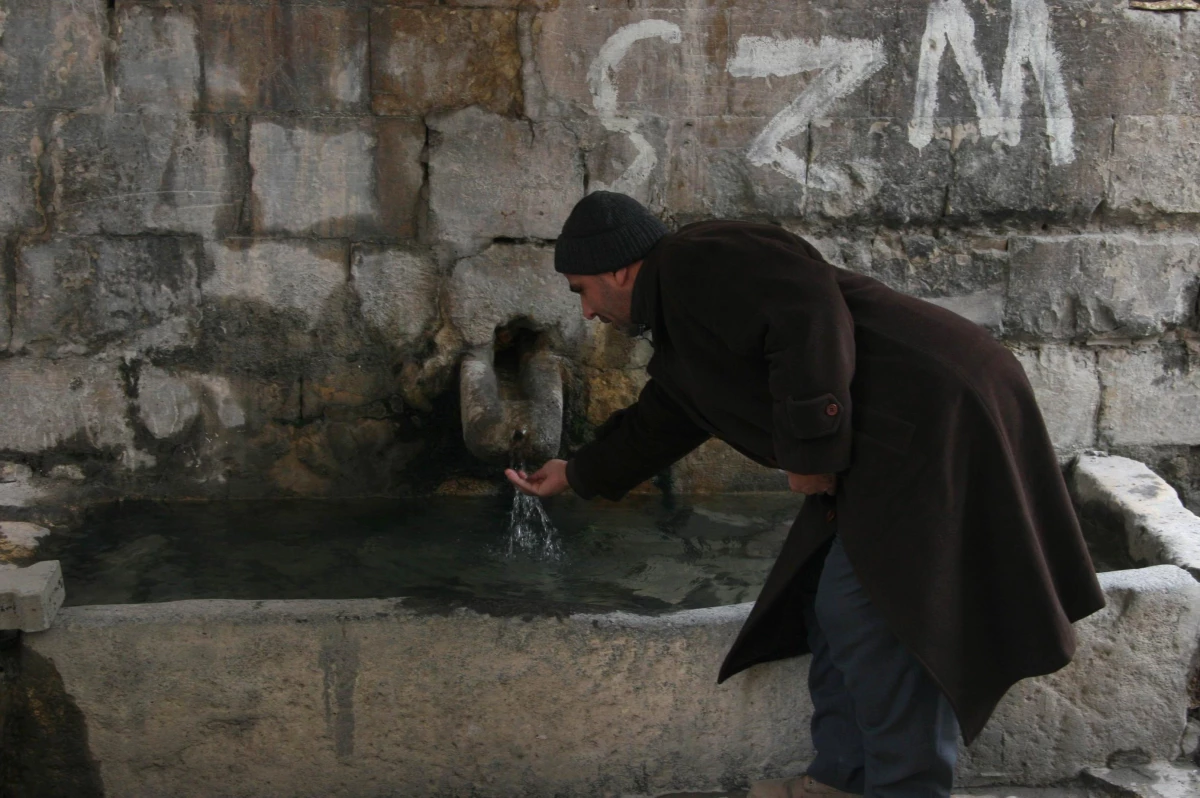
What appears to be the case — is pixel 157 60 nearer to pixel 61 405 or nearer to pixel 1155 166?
pixel 61 405

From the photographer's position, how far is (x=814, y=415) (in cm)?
213

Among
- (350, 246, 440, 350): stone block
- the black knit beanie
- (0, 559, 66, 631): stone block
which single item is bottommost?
(0, 559, 66, 631): stone block

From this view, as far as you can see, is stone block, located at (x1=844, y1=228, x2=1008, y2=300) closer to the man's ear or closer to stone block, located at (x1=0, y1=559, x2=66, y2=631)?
the man's ear

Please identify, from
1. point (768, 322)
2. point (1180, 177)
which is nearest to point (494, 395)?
point (768, 322)

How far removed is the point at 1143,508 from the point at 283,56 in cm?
301

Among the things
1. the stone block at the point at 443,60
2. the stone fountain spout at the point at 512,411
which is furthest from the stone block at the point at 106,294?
the stone fountain spout at the point at 512,411

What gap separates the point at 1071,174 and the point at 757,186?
3.68ft

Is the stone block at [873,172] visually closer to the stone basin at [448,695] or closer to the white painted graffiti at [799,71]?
the white painted graffiti at [799,71]

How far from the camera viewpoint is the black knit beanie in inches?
96.2

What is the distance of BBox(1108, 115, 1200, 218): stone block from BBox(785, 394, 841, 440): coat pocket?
253cm

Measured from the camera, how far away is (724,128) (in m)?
3.98

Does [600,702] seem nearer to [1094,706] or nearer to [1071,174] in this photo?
[1094,706]

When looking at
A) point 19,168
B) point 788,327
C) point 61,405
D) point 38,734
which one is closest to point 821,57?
point 788,327

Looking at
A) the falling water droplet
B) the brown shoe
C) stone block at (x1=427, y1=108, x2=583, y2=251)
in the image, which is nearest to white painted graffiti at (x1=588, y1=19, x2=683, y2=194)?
stone block at (x1=427, y1=108, x2=583, y2=251)
